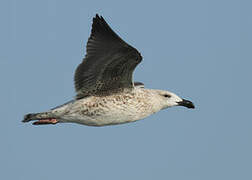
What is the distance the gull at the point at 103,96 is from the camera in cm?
1090

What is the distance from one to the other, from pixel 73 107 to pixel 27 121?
4.39 feet

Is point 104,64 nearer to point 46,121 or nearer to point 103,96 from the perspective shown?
point 103,96

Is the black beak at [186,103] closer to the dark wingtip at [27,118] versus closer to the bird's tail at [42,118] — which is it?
the bird's tail at [42,118]

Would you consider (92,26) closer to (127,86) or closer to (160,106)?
(127,86)

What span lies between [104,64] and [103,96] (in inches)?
37.2

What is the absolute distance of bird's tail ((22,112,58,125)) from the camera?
38.7 feet

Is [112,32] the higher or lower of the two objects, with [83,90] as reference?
higher

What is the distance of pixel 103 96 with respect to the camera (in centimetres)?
1167

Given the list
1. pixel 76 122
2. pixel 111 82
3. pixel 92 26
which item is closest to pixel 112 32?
pixel 92 26

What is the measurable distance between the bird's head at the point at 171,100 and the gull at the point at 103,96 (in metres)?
0.21

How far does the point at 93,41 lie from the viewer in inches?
423

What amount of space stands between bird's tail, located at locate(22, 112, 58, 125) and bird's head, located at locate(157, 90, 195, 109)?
2.51m

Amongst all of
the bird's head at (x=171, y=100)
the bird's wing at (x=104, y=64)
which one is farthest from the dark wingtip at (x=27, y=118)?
the bird's head at (x=171, y=100)

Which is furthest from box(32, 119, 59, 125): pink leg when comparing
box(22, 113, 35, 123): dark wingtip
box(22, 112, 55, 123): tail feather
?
box(22, 113, 35, 123): dark wingtip
